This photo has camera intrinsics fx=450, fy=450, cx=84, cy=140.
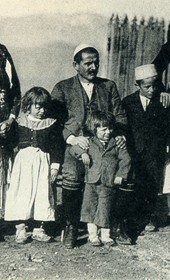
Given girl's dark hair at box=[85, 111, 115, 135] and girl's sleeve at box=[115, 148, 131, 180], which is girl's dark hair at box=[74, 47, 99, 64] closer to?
girl's dark hair at box=[85, 111, 115, 135]

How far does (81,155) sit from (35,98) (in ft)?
1.83

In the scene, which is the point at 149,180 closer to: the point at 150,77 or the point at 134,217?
the point at 134,217

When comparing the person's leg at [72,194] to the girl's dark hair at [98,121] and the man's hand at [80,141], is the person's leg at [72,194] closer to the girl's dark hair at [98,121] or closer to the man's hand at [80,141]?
the man's hand at [80,141]

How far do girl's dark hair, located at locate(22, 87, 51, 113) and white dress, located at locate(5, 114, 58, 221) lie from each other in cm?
14

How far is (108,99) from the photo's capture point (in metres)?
3.76

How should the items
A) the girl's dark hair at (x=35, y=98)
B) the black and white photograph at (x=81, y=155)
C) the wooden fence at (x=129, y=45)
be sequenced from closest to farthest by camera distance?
1. the black and white photograph at (x=81, y=155)
2. the girl's dark hair at (x=35, y=98)
3. the wooden fence at (x=129, y=45)

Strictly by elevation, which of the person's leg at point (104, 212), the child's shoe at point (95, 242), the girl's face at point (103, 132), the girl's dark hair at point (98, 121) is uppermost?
the girl's dark hair at point (98, 121)

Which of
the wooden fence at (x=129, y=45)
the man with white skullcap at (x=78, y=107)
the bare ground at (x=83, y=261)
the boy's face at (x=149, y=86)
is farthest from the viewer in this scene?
the wooden fence at (x=129, y=45)

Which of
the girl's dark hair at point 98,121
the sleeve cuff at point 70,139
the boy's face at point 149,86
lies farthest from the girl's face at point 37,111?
the boy's face at point 149,86

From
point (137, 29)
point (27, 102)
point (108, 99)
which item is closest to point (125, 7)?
point (137, 29)

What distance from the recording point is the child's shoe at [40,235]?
3471mm

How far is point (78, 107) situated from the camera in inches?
145

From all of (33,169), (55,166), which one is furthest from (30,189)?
(55,166)

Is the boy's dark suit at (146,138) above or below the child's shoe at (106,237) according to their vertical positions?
above
